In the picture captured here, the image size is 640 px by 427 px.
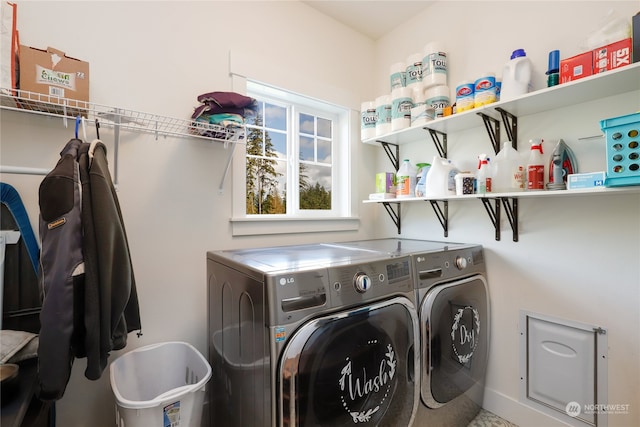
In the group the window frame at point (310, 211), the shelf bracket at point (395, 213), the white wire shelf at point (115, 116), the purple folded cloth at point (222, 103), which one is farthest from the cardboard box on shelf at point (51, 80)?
the shelf bracket at point (395, 213)

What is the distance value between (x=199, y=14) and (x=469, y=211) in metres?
2.14

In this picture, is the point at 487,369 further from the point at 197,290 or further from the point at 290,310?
the point at 197,290

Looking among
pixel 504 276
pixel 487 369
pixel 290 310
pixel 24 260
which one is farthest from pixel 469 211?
pixel 24 260

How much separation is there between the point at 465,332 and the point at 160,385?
1.66 metres

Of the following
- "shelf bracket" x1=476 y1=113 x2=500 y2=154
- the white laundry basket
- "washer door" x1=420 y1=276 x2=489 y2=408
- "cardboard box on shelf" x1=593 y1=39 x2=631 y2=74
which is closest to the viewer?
the white laundry basket

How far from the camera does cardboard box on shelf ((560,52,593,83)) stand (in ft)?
4.41

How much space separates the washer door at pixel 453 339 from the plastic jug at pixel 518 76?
107cm

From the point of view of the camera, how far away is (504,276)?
6.10ft

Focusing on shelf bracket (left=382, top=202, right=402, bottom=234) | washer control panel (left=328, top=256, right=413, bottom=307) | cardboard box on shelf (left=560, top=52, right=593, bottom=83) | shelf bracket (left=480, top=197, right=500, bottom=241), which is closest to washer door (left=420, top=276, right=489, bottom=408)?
washer control panel (left=328, top=256, right=413, bottom=307)

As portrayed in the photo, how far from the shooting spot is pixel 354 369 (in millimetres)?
1152

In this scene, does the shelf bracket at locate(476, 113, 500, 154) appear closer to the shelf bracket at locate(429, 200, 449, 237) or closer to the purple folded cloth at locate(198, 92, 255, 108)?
the shelf bracket at locate(429, 200, 449, 237)

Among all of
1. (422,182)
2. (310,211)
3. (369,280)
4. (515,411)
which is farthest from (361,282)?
(515,411)

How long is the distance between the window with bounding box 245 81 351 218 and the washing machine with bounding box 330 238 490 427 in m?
0.97

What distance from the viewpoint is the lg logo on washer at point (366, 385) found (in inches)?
44.6
